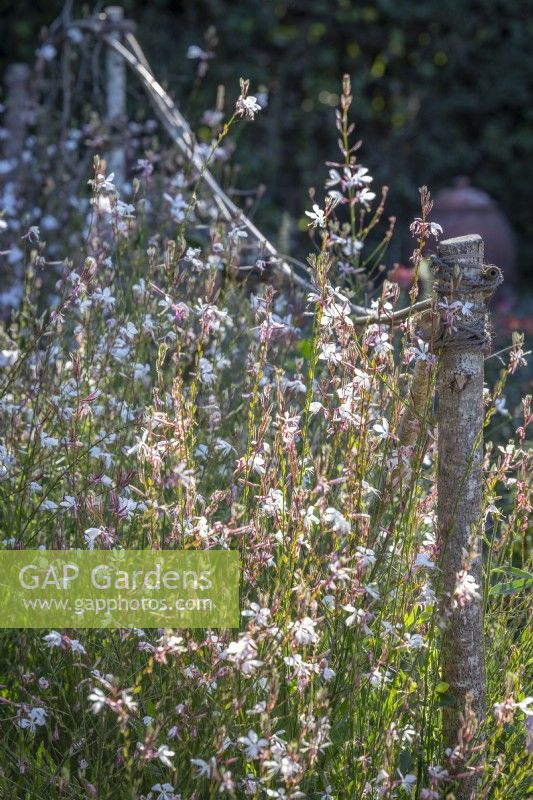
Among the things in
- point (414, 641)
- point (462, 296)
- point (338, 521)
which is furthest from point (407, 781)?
point (462, 296)

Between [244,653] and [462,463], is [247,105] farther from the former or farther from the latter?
[244,653]

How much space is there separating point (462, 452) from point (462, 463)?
0.07ft

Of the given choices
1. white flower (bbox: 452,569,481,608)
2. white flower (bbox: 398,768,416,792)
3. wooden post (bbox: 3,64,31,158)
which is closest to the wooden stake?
white flower (bbox: 398,768,416,792)

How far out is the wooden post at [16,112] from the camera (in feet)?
18.2

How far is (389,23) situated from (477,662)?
6.71 metres

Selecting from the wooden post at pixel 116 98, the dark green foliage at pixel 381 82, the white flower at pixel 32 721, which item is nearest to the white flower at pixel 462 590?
the white flower at pixel 32 721

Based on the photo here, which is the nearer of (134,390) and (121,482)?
(121,482)

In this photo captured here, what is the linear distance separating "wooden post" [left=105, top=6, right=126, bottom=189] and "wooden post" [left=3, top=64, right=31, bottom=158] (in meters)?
0.44

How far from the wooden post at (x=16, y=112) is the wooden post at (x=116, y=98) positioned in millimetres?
441

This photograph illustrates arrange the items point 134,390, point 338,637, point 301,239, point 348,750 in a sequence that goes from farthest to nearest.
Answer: point 301,239 < point 134,390 < point 338,637 < point 348,750

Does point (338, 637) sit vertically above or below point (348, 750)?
above

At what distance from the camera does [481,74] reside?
813 cm

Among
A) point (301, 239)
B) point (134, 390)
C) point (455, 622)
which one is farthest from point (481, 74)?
point (455, 622)

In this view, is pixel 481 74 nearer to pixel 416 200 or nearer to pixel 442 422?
pixel 416 200
